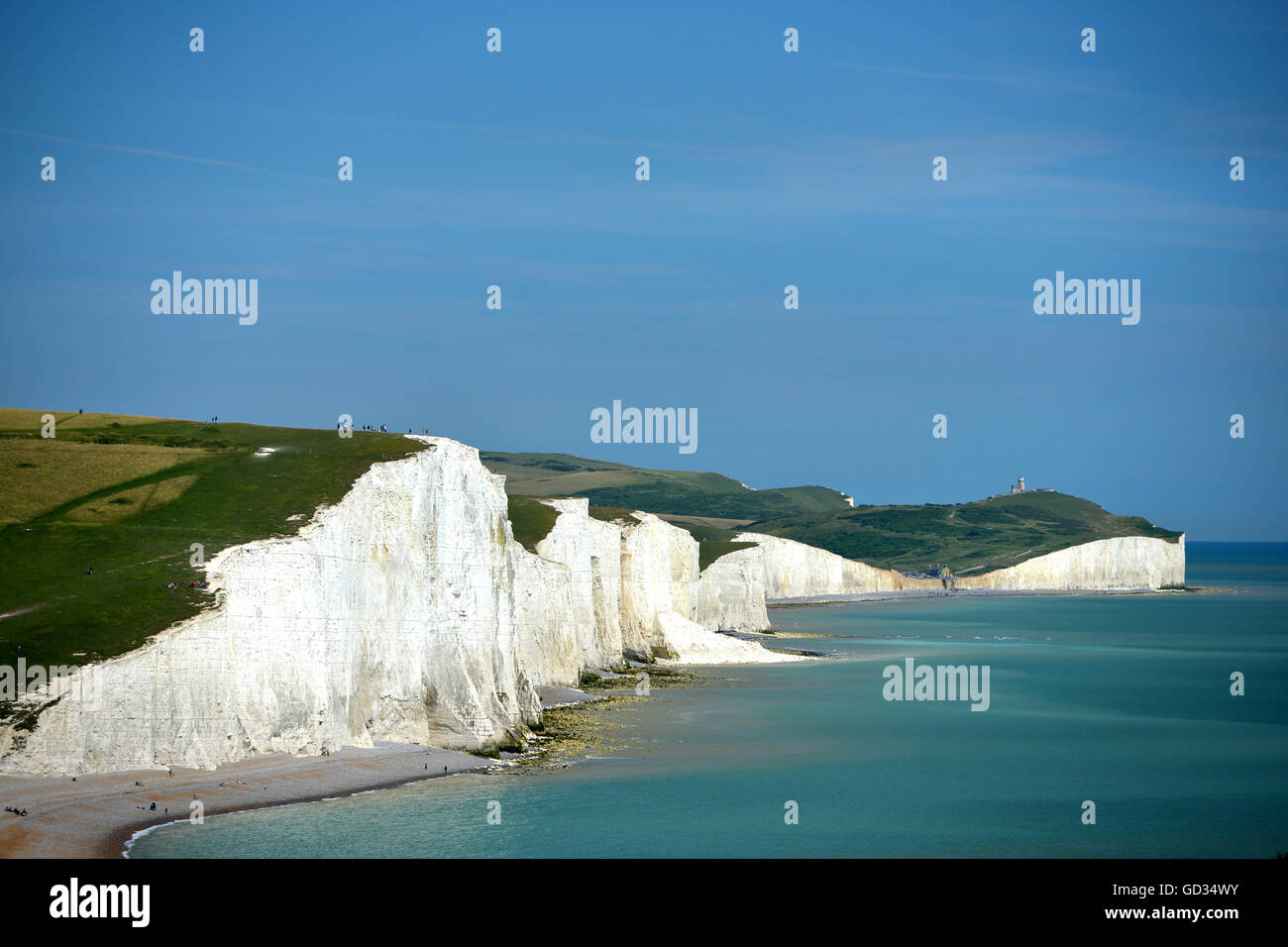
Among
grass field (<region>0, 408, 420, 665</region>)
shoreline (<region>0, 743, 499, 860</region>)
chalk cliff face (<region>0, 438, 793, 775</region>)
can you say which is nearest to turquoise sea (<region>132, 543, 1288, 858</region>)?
shoreline (<region>0, 743, 499, 860</region>)

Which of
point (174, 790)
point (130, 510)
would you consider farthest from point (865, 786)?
point (130, 510)

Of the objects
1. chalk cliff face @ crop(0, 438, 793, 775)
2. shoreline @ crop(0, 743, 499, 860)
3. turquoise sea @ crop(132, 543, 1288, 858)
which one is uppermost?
chalk cliff face @ crop(0, 438, 793, 775)

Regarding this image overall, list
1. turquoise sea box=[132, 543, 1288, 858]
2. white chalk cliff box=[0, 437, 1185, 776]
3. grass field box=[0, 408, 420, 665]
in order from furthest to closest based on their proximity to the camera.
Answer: grass field box=[0, 408, 420, 665] → white chalk cliff box=[0, 437, 1185, 776] → turquoise sea box=[132, 543, 1288, 858]

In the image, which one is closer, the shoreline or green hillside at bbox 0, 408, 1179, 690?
the shoreline

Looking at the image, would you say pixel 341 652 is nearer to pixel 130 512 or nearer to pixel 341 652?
pixel 341 652

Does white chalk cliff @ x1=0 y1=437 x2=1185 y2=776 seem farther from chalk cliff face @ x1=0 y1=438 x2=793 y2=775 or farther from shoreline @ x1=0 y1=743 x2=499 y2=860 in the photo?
shoreline @ x1=0 y1=743 x2=499 y2=860
